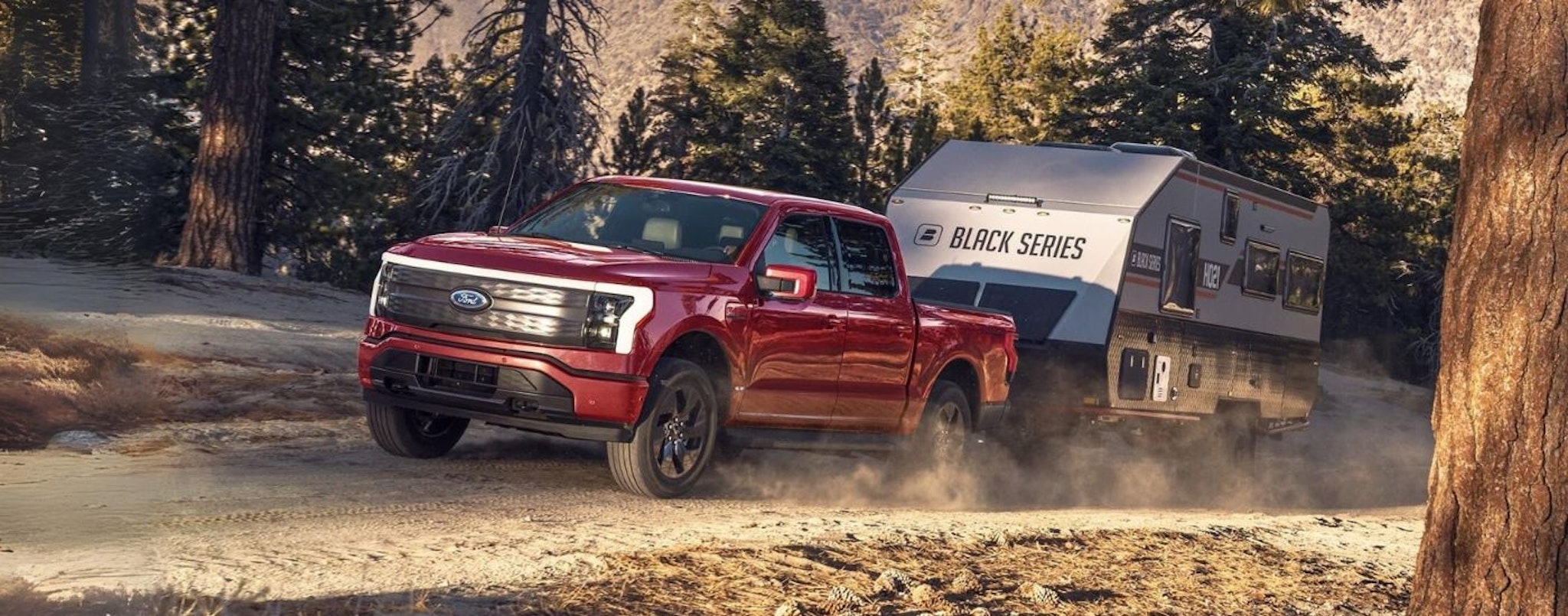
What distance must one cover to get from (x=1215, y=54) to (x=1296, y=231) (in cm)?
2249

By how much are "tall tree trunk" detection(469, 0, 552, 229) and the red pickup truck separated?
16.2 metres

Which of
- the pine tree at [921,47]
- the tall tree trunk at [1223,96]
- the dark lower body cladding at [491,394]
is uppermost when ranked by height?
the pine tree at [921,47]

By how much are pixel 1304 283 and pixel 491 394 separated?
12.2 meters

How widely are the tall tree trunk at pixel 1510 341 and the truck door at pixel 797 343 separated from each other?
14.7 feet

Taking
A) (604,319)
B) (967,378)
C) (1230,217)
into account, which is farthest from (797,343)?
(1230,217)

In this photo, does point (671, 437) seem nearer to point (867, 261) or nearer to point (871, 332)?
point (871, 332)

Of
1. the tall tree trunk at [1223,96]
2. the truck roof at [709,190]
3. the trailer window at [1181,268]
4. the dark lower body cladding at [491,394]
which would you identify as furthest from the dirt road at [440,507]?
the tall tree trunk at [1223,96]

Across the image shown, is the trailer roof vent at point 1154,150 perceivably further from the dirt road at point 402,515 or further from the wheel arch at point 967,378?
the wheel arch at point 967,378

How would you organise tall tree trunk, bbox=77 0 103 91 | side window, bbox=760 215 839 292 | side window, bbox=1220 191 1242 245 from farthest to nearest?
tall tree trunk, bbox=77 0 103 91 → side window, bbox=1220 191 1242 245 → side window, bbox=760 215 839 292

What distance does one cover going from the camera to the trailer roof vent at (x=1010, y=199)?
617 inches

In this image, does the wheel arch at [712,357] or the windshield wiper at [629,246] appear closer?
the wheel arch at [712,357]

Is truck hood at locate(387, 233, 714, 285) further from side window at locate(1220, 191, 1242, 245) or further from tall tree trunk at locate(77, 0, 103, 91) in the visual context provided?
tall tree trunk at locate(77, 0, 103, 91)

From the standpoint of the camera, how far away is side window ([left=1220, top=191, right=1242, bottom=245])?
55.6 feet

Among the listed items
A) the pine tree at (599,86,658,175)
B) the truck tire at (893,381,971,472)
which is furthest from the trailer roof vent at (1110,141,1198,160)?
the pine tree at (599,86,658,175)
